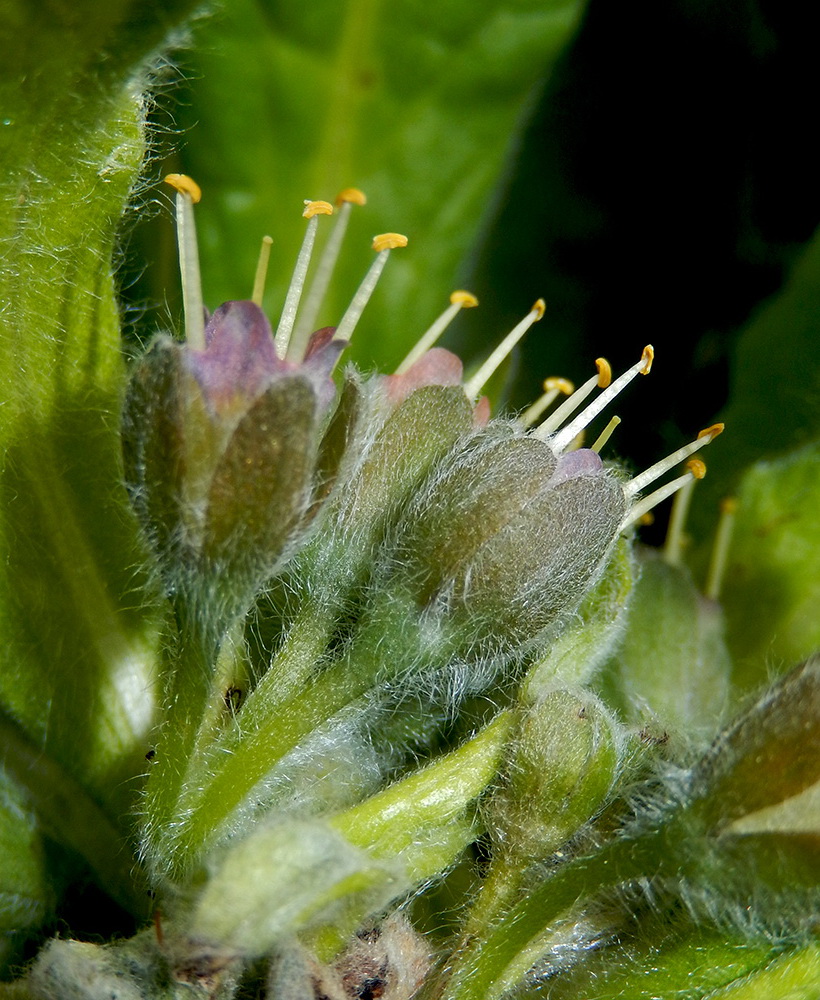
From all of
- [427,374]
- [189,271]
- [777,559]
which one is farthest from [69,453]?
[777,559]

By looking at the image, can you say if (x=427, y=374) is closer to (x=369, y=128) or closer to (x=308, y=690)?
(x=308, y=690)

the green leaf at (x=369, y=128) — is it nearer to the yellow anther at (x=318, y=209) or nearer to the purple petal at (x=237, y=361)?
the yellow anther at (x=318, y=209)

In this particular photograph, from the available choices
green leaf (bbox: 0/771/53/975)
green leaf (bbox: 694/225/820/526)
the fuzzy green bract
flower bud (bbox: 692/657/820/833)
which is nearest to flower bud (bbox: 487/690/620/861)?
the fuzzy green bract

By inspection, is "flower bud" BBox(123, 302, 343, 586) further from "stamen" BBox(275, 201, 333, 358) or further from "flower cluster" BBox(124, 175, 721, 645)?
"stamen" BBox(275, 201, 333, 358)

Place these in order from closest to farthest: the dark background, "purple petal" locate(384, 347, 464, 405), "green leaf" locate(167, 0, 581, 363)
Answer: "purple petal" locate(384, 347, 464, 405), "green leaf" locate(167, 0, 581, 363), the dark background

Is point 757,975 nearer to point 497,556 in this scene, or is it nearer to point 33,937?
point 497,556

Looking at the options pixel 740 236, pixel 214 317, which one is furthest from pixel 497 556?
pixel 740 236
